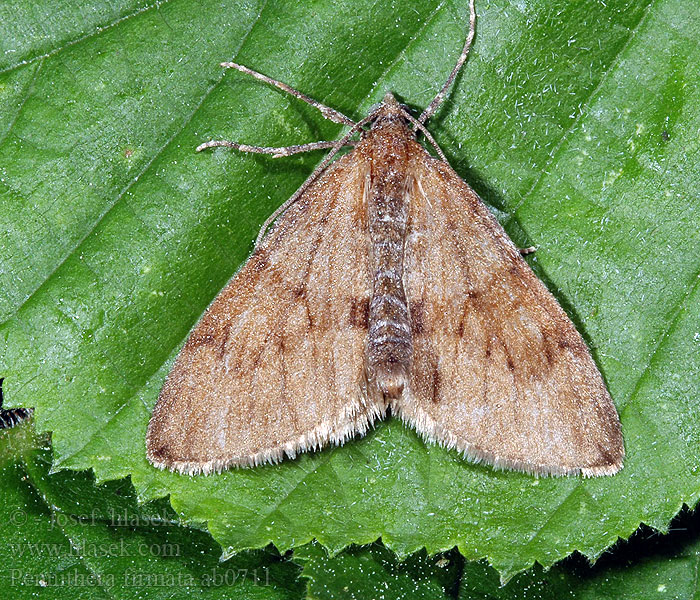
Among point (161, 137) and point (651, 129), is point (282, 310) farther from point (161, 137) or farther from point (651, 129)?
point (651, 129)

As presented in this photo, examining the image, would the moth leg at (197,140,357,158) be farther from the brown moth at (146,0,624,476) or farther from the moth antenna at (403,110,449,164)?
the moth antenna at (403,110,449,164)

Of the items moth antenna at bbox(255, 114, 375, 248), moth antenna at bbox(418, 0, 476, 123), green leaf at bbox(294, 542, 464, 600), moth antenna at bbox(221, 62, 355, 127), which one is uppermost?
moth antenna at bbox(418, 0, 476, 123)

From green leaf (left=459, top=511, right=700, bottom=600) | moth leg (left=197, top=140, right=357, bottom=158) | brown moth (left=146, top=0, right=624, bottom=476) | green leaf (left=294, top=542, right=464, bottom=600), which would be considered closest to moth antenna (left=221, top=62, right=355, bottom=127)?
brown moth (left=146, top=0, right=624, bottom=476)

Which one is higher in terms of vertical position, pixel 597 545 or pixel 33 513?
pixel 597 545

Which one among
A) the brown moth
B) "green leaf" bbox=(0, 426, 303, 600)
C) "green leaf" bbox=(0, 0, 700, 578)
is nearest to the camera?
the brown moth

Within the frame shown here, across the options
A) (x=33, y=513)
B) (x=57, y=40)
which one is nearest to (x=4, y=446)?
(x=33, y=513)

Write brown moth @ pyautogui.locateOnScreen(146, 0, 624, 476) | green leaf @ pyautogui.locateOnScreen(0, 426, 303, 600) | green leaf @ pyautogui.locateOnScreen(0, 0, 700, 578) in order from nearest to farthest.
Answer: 1. brown moth @ pyautogui.locateOnScreen(146, 0, 624, 476)
2. green leaf @ pyautogui.locateOnScreen(0, 0, 700, 578)
3. green leaf @ pyautogui.locateOnScreen(0, 426, 303, 600)
